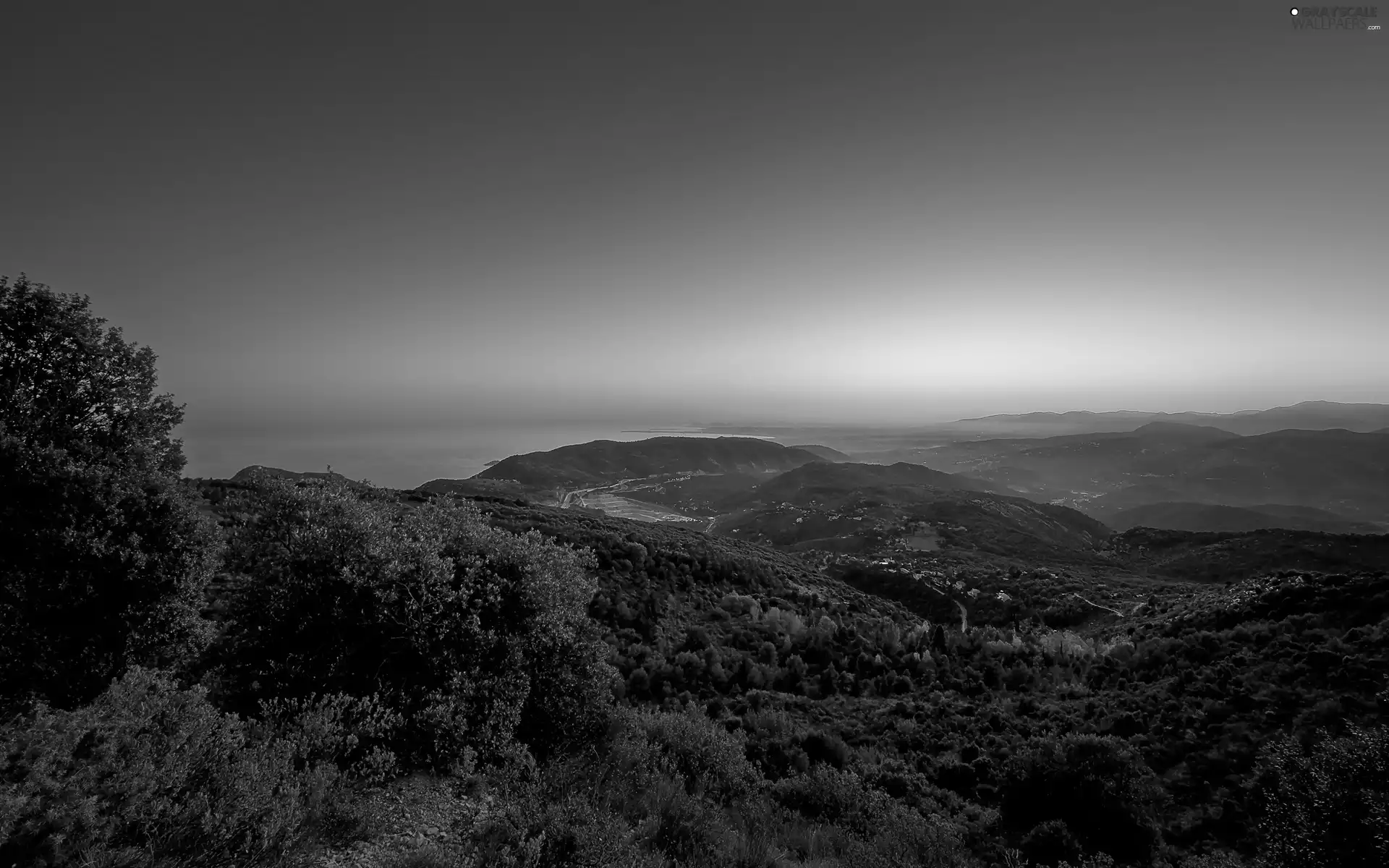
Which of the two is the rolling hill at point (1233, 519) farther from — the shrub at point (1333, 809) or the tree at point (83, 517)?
the tree at point (83, 517)

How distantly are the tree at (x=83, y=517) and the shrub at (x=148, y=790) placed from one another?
378 centimetres

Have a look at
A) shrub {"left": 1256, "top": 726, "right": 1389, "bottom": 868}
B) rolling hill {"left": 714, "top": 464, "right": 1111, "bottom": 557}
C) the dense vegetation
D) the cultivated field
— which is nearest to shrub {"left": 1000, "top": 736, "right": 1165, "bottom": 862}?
the dense vegetation

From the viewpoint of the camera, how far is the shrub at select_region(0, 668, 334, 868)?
180 inches

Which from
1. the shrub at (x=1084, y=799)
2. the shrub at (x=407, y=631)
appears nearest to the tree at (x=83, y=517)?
the shrub at (x=407, y=631)

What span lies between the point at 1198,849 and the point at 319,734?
17.0 meters

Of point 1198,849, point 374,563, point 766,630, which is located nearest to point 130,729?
point 374,563

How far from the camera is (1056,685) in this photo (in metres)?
20.1

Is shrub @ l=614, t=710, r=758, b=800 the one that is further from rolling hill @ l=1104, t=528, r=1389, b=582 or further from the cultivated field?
the cultivated field

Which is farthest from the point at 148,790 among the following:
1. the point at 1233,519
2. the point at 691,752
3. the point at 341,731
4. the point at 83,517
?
the point at 1233,519

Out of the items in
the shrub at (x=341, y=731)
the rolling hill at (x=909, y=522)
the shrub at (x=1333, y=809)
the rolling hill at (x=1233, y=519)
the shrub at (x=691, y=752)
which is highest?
the shrub at (x=341, y=731)

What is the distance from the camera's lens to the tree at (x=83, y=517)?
906cm

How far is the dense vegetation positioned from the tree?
0.05 metres

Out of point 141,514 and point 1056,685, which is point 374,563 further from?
point 1056,685

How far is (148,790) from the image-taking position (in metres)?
5.10
